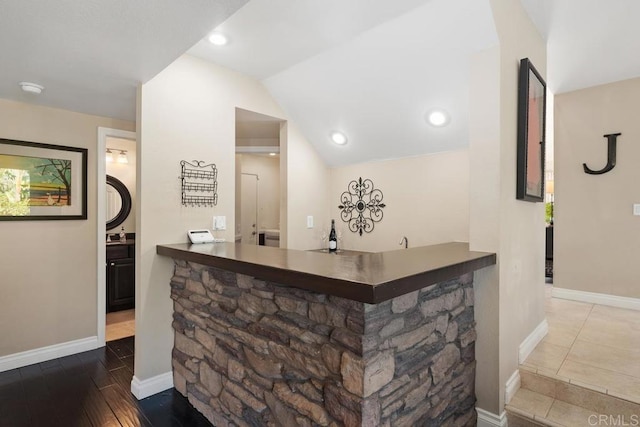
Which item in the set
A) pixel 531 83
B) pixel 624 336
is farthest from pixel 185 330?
pixel 624 336

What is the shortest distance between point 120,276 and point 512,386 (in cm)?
442

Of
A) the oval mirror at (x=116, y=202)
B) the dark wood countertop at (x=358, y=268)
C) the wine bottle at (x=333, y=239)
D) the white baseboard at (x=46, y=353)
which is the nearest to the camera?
the dark wood countertop at (x=358, y=268)

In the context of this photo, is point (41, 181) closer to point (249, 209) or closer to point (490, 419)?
point (249, 209)

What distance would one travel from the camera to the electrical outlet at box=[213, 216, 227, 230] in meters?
2.79

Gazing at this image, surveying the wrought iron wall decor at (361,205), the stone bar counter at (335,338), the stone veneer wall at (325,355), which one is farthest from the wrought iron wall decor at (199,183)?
the wrought iron wall decor at (361,205)

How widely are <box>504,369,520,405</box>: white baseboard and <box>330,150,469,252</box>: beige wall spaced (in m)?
1.18

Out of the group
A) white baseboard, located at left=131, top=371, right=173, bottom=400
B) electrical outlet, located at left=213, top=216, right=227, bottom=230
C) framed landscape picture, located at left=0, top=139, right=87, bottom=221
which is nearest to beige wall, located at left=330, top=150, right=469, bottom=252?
electrical outlet, located at left=213, top=216, right=227, bottom=230

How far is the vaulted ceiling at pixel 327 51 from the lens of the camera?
5.39ft

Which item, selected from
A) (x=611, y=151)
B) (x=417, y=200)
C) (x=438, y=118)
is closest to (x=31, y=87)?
(x=438, y=118)

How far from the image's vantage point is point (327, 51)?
2.64 meters

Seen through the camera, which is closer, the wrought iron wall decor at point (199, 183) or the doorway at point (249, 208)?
the wrought iron wall decor at point (199, 183)

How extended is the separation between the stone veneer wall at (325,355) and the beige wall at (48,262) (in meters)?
1.65

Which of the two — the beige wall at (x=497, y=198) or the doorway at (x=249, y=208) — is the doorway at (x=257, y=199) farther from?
the beige wall at (x=497, y=198)

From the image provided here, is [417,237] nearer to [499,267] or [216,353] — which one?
[499,267]
